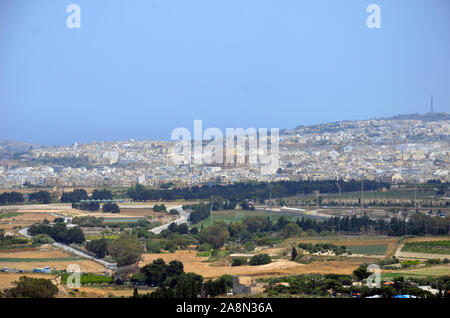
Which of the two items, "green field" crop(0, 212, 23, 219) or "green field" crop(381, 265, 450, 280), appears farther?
"green field" crop(0, 212, 23, 219)

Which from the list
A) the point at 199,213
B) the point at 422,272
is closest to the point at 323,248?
the point at 422,272

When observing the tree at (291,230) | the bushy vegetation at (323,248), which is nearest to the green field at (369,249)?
the bushy vegetation at (323,248)

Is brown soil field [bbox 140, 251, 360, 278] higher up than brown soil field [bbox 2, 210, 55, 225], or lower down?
lower down

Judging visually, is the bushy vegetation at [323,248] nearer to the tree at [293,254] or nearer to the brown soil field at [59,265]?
the tree at [293,254]

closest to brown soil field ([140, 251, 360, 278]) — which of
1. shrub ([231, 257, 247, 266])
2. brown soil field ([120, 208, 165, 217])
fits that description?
shrub ([231, 257, 247, 266])

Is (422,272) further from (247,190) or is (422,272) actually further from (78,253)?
(247,190)

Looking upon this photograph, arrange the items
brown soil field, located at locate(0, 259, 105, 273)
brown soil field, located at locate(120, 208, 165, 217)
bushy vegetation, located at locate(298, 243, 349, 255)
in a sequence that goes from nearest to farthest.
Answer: brown soil field, located at locate(0, 259, 105, 273), bushy vegetation, located at locate(298, 243, 349, 255), brown soil field, located at locate(120, 208, 165, 217)

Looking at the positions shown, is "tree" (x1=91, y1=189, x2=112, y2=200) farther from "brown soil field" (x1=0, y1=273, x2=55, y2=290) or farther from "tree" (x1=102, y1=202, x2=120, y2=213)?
"brown soil field" (x1=0, y1=273, x2=55, y2=290)
